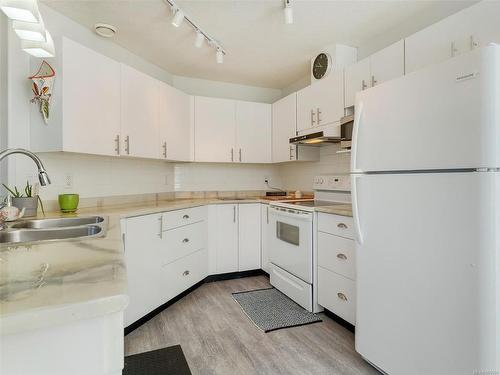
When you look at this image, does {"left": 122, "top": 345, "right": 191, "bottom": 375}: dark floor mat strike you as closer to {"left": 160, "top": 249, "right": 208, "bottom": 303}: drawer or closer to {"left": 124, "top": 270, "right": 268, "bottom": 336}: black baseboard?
{"left": 124, "top": 270, "right": 268, "bottom": 336}: black baseboard

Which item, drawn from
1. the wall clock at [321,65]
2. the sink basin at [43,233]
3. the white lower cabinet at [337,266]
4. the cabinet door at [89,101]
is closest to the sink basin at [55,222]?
the sink basin at [43,233]

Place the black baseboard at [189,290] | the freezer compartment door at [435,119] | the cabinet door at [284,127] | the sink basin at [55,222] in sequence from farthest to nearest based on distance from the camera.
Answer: the cabinet door at [284,127] < the black baseboard at [189,290] < the sink basin at [55,222] < the freezer compartment door at [435,119]

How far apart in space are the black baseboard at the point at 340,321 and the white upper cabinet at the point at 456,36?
1965mm

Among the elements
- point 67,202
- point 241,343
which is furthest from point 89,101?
point 241,343

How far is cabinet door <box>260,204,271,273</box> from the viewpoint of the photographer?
3.21 meters

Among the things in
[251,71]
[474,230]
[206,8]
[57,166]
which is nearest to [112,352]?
[474,230]

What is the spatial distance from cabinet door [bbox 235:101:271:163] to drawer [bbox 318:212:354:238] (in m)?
1.60

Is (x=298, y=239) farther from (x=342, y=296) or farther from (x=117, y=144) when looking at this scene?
(x=117, y=144)

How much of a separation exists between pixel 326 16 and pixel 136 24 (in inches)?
63.9

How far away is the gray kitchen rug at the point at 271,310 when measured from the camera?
2242 mm

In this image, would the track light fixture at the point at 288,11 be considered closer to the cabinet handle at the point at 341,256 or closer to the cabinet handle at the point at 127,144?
the cabinet handle at the point at 127,144

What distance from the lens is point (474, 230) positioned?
1.17 metres

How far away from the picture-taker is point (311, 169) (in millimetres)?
3488

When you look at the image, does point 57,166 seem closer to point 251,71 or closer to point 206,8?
point 206,8
